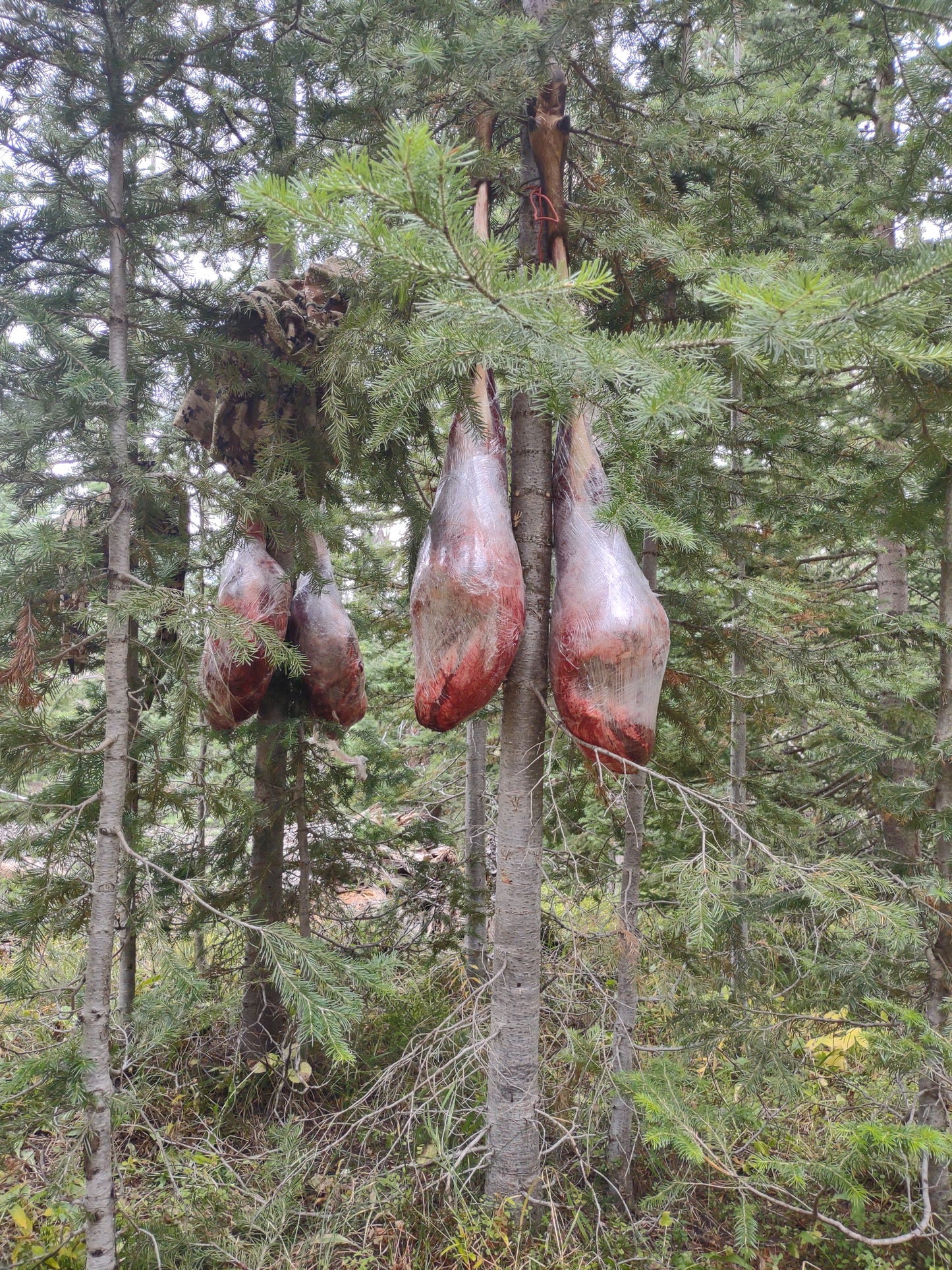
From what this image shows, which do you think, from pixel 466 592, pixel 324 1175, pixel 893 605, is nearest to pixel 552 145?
pixel 466 592

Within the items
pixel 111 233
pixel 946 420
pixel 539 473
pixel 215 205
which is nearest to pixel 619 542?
pixel 539 473

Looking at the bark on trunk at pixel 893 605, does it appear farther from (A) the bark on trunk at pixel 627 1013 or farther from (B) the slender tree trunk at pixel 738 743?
(A) the bark on trunk at pixel 627 1013

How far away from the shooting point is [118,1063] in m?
4.29

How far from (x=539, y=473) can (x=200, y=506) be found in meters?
1.57

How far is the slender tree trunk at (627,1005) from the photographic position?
3666mm

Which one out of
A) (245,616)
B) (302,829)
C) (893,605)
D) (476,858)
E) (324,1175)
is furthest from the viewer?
(893,605)

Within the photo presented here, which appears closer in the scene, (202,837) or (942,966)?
(942,966)

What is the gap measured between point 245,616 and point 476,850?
9.64 feet

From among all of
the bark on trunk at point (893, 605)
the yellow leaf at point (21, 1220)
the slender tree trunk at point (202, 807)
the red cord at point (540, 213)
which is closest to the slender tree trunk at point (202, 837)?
the slender tree trunk at point (202, 807)

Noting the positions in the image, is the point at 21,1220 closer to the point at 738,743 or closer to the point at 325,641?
the point at 325,641

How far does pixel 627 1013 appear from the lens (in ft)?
12.5

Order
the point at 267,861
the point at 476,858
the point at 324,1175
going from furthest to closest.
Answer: the point at 476,858
the point at 267,861
the point at 324,1175

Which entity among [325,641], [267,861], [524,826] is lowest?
[267,861]

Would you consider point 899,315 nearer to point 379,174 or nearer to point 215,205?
point 379,174
